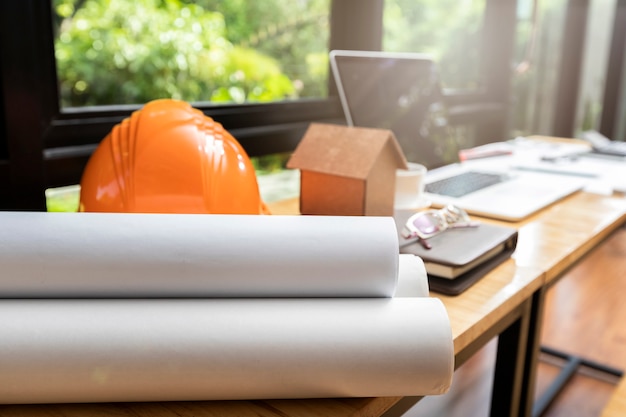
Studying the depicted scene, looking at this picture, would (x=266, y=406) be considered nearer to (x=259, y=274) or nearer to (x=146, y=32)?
(x=259, y=274)

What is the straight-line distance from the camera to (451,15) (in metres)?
2.78

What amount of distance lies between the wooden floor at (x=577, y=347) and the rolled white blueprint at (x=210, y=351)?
86 cm

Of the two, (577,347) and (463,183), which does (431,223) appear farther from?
(577,347)

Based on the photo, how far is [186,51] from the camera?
184 centimetres

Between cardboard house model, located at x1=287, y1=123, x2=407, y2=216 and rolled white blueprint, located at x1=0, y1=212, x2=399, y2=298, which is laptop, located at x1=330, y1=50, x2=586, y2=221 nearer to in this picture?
cardboard house model, located at x1=287, y1=123, x2=407, y2=216

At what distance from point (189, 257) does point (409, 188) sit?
731mm

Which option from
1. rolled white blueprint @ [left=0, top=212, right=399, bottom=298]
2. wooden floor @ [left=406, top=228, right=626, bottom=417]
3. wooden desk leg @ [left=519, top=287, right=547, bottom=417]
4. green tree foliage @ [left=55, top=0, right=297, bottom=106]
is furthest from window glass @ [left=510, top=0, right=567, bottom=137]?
rolled white blueprint @ [left=0, top=212, right=399, bottom=298]

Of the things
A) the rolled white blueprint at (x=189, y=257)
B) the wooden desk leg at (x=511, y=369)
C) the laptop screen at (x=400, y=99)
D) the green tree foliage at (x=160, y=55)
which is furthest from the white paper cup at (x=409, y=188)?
the green tree foliage at (x=160, y=55)

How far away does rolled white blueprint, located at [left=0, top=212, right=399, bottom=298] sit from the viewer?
447 mm

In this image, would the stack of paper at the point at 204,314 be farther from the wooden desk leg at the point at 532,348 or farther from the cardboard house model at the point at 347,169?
the wooden desk leg at the point at 532,348

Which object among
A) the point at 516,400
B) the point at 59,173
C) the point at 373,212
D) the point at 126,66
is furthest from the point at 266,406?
the point at 126,66

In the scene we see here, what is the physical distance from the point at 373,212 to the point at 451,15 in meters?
2.22

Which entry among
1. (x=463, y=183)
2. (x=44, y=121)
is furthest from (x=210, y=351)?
(x=463, y=183)

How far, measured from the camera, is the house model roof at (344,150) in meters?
0.84
